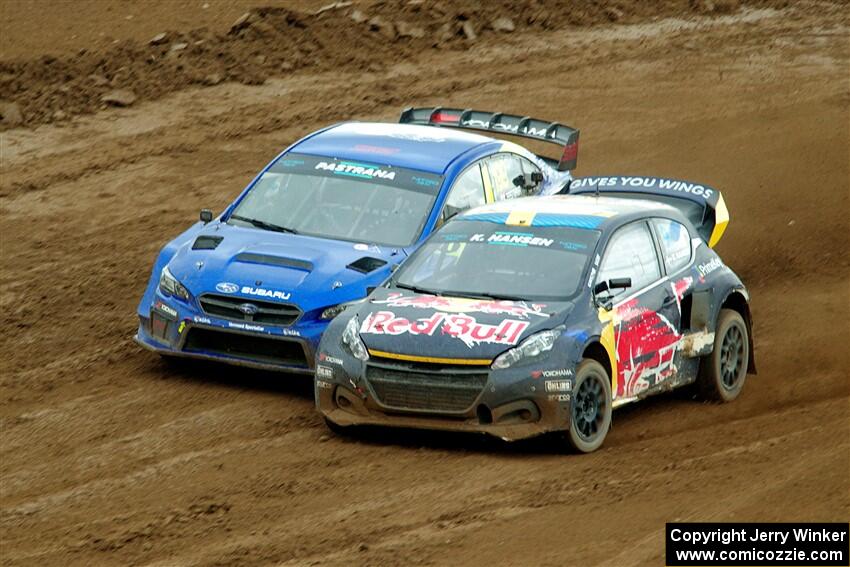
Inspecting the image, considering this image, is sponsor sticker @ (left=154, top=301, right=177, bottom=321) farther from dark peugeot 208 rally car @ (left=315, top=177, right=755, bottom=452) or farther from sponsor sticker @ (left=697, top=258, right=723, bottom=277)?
sponsor sticker @ (left=697, top=258, right=723, bottom=277)

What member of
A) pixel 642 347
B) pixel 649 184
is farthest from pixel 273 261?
pixel 649 184

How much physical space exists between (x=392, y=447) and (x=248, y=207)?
3378mm

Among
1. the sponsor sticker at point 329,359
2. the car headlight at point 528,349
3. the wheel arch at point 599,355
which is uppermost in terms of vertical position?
the car headlight at point 528,349

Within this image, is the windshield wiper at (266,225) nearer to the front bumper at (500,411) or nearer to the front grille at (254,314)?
the front grille at (254,314)

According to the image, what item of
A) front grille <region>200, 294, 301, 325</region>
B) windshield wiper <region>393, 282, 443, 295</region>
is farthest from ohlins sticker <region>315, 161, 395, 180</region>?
windshield wiper <region>393, 282, 443, 295</region>

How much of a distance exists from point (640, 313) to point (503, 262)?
0.97 metres

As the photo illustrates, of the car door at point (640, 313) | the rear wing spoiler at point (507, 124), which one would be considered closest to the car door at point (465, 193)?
the rear wing spoiler at point (507, 124)

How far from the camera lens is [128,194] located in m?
18.8

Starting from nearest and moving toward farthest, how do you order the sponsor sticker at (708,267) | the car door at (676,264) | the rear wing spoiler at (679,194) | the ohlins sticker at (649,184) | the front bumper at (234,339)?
the car door at (676,264)
the front bumper at (234,339)
the sponsor sticker at (708,267)
the rear wing spoiler at (679,194)
the ohlins sticker at (649,184)

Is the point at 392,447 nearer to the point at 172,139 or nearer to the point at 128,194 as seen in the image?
the point at 128,194

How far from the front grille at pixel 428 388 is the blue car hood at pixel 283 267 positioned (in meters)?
1.56

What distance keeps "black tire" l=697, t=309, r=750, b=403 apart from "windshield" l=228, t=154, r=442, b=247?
2384mm

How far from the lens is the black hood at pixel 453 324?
11.4 meters

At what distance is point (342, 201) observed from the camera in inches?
560
